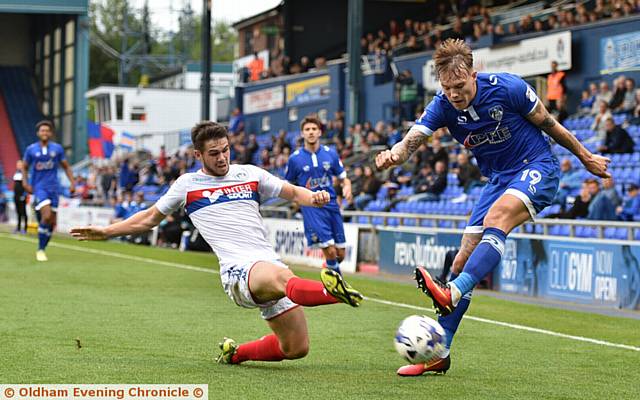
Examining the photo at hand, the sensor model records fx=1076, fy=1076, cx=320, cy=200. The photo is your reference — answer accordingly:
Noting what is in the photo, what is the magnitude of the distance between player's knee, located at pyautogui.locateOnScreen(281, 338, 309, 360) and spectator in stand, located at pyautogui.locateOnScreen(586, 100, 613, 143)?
13.1m

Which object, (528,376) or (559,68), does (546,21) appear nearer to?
(559,68)

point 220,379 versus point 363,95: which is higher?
point 363,95

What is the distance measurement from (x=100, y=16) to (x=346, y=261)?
316 ft

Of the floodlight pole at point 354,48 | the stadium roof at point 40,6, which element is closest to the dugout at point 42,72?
the stadium roof at point 40,6

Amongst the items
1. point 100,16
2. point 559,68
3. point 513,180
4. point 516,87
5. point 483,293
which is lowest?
point 483,293

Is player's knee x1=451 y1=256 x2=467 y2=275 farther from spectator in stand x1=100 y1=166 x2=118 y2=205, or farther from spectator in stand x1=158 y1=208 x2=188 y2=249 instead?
spectator in stand x1=100 y1=166 x2=118 y2=205

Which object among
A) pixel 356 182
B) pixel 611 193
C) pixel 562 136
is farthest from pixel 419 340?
pixel 356 182

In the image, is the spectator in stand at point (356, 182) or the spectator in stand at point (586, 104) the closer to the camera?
the spectator in stand at point (586, 104)

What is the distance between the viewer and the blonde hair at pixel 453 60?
23.2ft

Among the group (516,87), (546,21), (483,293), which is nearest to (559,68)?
(546,21)

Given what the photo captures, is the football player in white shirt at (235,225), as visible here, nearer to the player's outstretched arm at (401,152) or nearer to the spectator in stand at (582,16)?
the player's outstretched arm at (401,152)

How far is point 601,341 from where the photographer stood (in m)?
10.2

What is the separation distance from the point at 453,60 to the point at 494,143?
2.51ft

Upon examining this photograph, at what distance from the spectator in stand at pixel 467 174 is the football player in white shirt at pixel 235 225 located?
13851 millimetres
